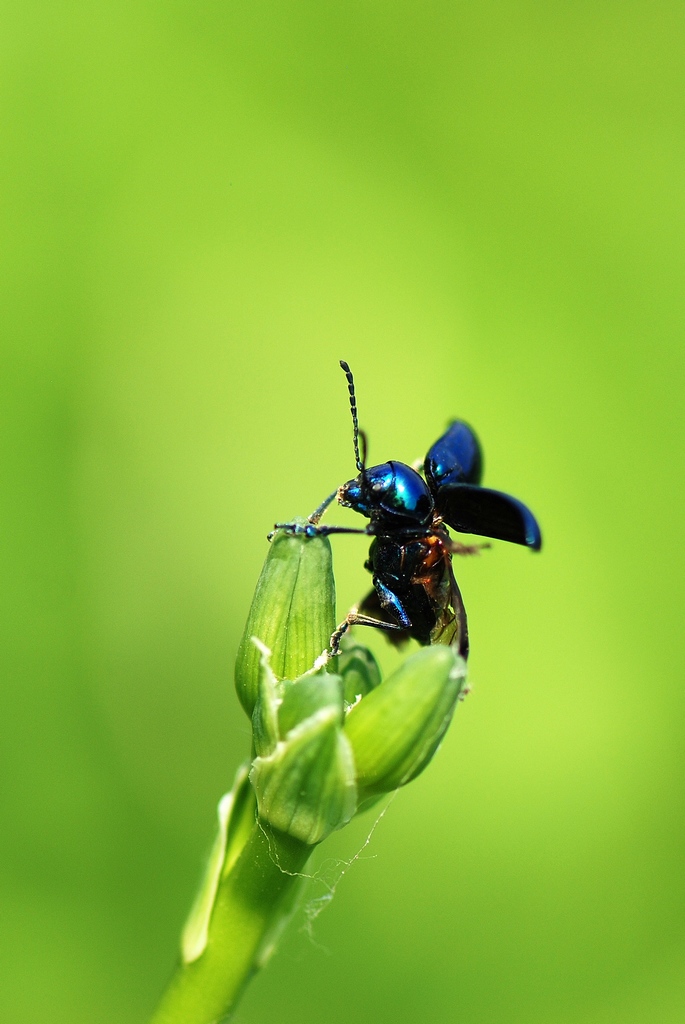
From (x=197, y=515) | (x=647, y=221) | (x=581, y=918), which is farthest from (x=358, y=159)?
(x=581, y=918)

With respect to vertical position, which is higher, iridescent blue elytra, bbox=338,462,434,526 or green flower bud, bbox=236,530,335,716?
iridescent blue elytra, bbox=338,462,434,526

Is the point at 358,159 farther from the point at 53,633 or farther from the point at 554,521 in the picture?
the point at 53,633

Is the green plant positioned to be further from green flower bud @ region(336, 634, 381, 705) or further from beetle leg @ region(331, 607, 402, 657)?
beetle leg @ region(331, 607, 402, 657)

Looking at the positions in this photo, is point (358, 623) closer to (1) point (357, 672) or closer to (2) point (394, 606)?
(2) point (394, 606)

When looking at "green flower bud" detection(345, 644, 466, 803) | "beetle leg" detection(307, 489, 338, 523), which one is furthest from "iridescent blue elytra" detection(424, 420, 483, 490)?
"green flower bud" detection(345, 644, 466, 803)

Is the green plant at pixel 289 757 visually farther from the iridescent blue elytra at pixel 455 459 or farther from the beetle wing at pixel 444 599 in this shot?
the iridescent blue elytra at pixel 455 459

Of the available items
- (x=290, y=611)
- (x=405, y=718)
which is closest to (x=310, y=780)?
(x=405, y=718)
